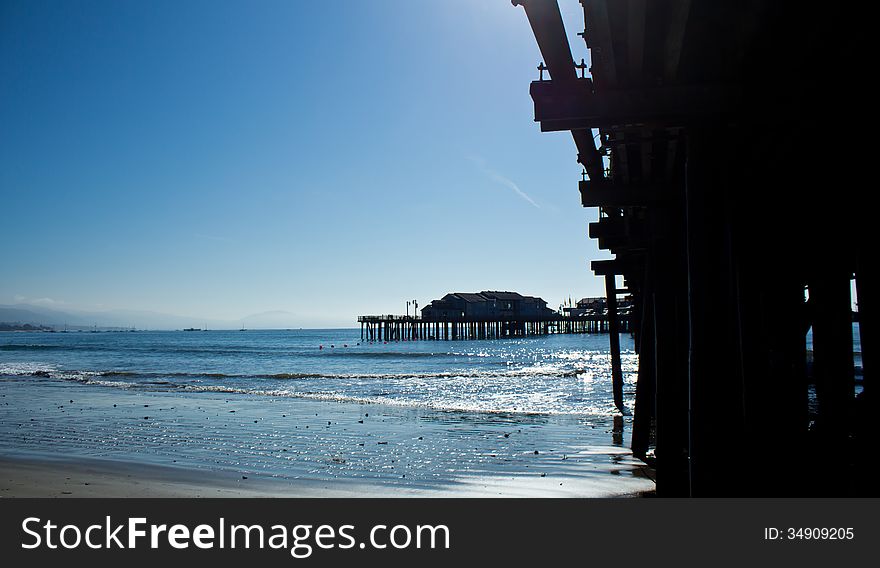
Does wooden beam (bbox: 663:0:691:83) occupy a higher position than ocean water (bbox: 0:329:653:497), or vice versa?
wooden beam (bbox: 663:0:691:83)

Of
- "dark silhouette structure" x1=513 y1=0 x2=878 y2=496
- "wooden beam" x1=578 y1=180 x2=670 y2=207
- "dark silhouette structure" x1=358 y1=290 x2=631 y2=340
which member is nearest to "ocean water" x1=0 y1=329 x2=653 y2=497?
"dark silhouette structure" x1=513 y1=0 x2=878 y2=496

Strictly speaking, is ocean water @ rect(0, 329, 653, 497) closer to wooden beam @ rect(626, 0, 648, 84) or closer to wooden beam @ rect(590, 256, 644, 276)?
wooden beam @ rect(590, 256, 644, 276)

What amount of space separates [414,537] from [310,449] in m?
6.54

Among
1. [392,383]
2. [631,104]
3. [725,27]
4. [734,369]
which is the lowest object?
[392,383]

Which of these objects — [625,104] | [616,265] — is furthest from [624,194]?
[616,265]

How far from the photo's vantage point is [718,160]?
4211mm

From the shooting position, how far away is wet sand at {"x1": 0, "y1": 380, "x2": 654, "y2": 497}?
7910 millimetres

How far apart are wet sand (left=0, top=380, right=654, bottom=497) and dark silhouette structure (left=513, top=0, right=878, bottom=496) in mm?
2367

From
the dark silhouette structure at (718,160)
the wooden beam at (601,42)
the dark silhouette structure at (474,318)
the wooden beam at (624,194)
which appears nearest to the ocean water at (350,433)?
the dark silhouette structure at (718,160)

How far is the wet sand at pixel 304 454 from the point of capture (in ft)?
26.0

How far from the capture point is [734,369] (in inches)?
159

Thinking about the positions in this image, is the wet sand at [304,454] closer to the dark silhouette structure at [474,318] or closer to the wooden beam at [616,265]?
the wooden beam at [616,265]

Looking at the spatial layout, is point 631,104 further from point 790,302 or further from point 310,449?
point 310,449

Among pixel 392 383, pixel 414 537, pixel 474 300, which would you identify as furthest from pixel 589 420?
pixel 474 300
